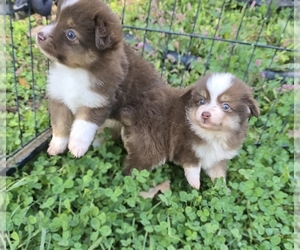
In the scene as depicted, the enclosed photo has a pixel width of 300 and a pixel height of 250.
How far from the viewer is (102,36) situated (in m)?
2.14

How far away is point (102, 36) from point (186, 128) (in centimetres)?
85

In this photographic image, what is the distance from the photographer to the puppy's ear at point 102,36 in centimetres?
213

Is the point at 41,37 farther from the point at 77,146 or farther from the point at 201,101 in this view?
the point at 201,101

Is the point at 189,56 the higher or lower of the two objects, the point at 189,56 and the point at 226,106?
the lower

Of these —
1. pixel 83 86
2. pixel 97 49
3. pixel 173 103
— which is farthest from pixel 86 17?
pixel 173 103

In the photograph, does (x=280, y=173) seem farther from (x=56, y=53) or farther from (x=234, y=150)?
(x=56, y=53)

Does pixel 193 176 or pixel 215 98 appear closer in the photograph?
pixel 215 98

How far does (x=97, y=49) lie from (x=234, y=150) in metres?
1.13

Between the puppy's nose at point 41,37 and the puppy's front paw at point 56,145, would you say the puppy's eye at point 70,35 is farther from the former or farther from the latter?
the puppy's front paw at point 56,145

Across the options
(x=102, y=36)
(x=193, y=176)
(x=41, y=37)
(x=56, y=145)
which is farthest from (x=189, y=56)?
(x=41, y=37)

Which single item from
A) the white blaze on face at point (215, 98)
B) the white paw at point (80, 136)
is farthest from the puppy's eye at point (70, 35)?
the white blaze on face at point (215, 98)

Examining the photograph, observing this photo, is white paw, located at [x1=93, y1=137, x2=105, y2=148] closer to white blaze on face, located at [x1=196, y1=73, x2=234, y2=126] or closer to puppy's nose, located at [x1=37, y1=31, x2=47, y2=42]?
white blaze on face, located at [x1=196, y1=73, x2=234, y2=126]

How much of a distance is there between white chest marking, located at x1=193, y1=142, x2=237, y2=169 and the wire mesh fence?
57 cm

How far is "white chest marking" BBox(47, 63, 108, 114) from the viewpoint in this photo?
236 centimetres
